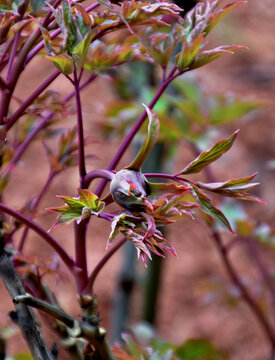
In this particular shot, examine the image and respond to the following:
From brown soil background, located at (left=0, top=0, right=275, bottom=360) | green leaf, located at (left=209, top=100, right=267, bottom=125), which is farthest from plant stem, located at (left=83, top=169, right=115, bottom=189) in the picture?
brown soil background, located at (left=0, top=0, right=275, bottom=360)

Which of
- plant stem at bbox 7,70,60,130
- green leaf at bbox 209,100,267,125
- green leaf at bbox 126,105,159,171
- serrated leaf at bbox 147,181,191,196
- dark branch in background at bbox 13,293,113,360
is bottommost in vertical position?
green leaf at bbox 209,100,267,125

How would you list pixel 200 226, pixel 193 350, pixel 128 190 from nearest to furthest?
pixel 128 190
pixel 193 350
pixel 200 226

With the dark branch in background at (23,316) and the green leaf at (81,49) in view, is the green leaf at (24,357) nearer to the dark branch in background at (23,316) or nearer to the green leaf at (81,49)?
the dark branch in background at (23,316)

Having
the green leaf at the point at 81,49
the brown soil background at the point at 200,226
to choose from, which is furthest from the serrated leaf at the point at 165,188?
the brown soil background at the point at 200,226

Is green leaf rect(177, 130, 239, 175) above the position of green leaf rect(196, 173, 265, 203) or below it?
above

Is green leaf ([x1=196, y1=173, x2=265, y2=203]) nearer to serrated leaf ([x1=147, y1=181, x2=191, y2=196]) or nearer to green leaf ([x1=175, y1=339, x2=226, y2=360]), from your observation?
serrated leaf ([x1=147, y1=181, x2=191, y2=196])

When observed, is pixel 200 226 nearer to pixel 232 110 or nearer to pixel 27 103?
pixel 232 110

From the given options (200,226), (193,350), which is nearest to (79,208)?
(193,350)
